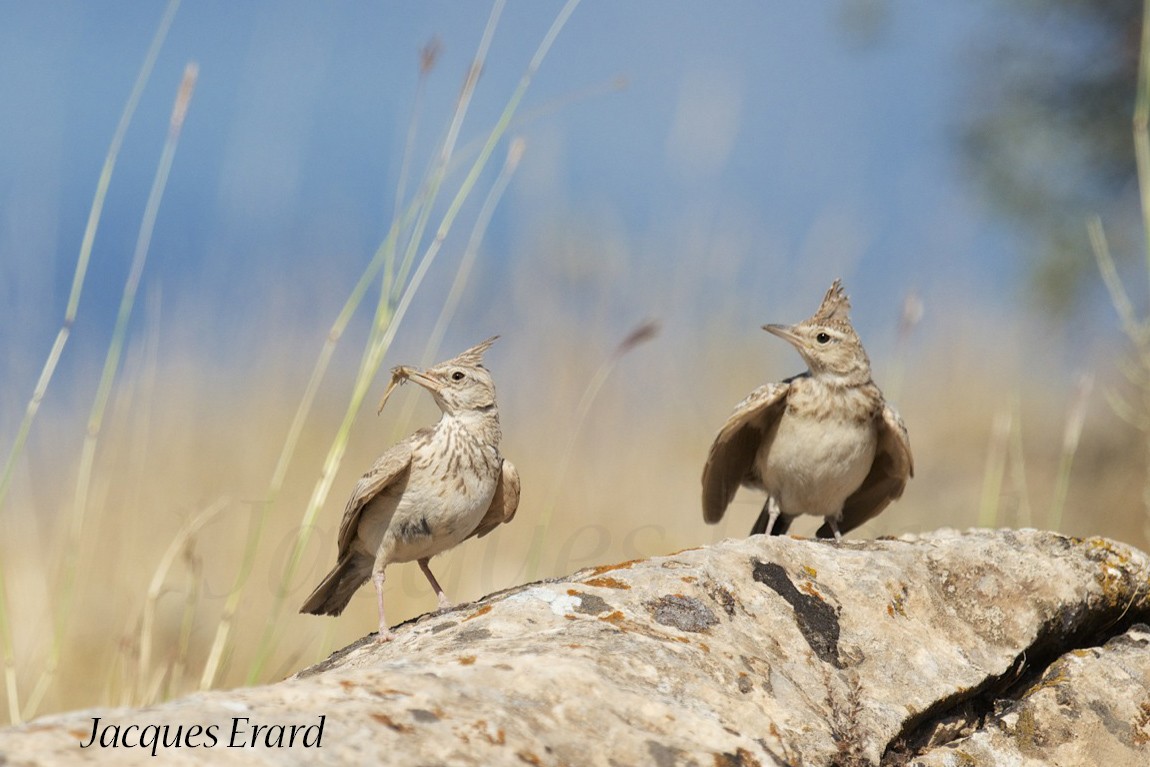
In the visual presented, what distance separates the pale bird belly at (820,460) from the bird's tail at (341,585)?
2047 millimetres

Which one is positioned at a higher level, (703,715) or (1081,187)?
(1081,187)

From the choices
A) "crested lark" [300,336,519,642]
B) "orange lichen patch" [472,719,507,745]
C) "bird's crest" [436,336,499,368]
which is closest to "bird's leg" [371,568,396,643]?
"crested lark" [300,336,519,642]

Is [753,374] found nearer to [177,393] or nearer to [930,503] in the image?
[930,503]

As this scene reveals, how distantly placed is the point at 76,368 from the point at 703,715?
7.24 m

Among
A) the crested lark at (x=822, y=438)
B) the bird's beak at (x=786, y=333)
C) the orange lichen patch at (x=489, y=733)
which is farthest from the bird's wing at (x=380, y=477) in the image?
the orange lichen patch at (x=489, y=733)

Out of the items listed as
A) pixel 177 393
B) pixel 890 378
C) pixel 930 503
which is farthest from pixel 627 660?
pixel 930 503

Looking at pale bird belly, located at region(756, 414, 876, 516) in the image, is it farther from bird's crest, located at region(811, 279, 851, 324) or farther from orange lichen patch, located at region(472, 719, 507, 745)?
orange lichen patch, located at region(472, 719, 507, 745)

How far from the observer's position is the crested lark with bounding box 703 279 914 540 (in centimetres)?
594

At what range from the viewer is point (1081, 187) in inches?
559

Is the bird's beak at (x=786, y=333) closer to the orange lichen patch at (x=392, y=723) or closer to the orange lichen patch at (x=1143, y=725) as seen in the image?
the orange lichen patch at (x=1143, y=725)

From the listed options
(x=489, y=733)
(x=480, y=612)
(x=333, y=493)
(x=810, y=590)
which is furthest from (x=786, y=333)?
(x=489, y=733)

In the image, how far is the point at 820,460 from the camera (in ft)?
19.4

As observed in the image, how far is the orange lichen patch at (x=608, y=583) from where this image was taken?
3.56m

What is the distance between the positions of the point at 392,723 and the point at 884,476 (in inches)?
173
